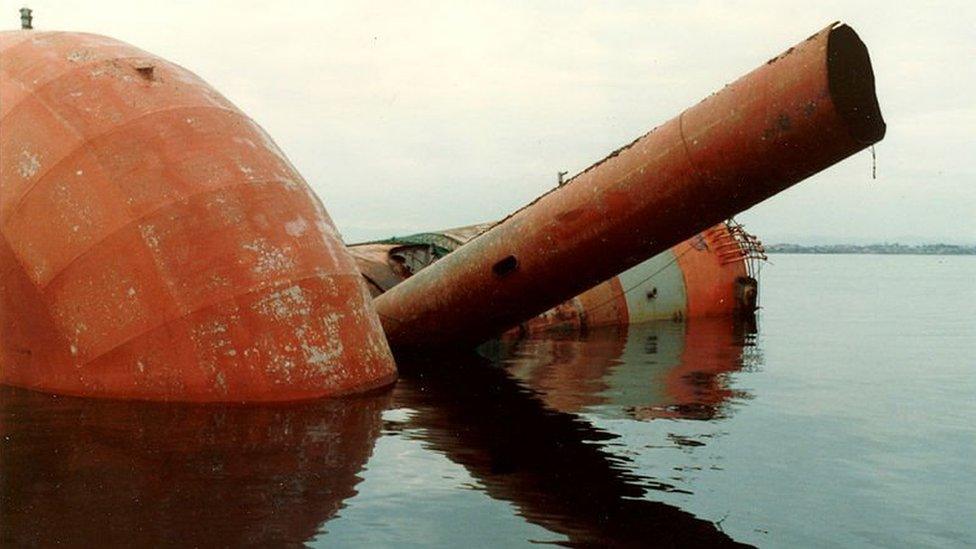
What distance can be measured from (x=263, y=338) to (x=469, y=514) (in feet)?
16.6

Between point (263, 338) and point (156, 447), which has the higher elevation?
point (263, 338)

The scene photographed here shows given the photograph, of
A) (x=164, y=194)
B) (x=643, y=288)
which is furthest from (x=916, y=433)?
(x=643, y=288)

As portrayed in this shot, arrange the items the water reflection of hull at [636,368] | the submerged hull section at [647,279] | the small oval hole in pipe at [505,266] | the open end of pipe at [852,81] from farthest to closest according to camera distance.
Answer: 1. the submerged hull section at [647,279]
2. the small oval hole in pipe at [505,266]
3. the water reflection of hull at [636,368]
4. the open end of pipe at [852,81]

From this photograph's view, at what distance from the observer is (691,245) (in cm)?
2620

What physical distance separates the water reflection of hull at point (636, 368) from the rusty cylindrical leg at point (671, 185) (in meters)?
1.58

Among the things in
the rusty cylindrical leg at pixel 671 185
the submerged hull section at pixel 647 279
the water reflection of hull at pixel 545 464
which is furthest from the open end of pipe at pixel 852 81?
the submerged hull section at pixel 647 279

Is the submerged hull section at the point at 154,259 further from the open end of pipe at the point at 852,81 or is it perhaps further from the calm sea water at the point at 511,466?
the open end of pipe at the point at 852,81

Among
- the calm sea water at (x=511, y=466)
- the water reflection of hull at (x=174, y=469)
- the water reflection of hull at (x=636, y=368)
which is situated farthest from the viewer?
the water reflection of hull at (x=636, y=368)

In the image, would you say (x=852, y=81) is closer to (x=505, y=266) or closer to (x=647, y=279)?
(x=505, y=266)

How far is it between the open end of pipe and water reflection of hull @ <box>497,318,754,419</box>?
4.08m

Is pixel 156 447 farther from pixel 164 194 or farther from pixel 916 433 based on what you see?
pixel 916 433

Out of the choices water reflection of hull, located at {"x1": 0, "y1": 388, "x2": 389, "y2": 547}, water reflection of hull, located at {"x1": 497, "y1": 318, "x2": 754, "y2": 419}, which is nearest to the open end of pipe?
water reflection of hull, located at {"x1": 497, "y1": 318, "x2": 754, "y2": 419}

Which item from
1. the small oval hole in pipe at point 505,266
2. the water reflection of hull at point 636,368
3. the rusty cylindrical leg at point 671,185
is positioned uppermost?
the rusty cylindrical leg at point 671,185

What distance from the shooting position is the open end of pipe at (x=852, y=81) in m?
9.89
